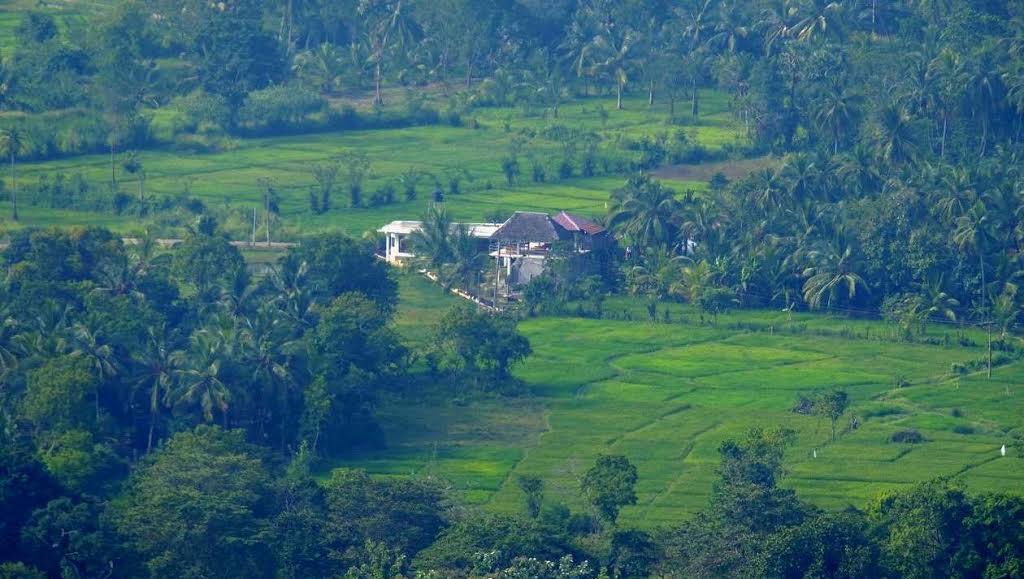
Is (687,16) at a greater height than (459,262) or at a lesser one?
greater

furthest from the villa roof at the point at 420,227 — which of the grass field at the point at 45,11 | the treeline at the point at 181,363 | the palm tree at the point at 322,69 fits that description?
the grass field at the point at 45,11

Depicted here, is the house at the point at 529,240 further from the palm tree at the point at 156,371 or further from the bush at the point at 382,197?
the palm tree at the point at 156,371

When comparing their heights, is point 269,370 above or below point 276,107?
below

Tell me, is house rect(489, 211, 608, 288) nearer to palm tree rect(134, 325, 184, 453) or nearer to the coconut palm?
the coconut palm

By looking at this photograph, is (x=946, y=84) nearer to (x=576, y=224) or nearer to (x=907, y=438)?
(x=576, y=224)

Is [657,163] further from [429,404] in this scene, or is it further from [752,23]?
[429,404]

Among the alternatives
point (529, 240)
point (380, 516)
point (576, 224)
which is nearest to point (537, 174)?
point (576, 224)

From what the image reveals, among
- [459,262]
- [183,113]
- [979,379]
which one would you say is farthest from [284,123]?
[979,379]
